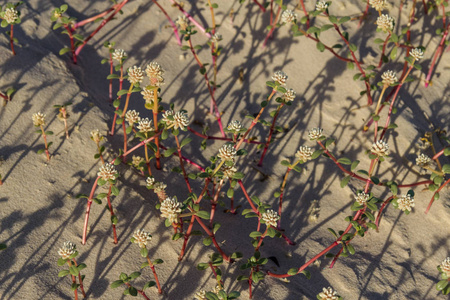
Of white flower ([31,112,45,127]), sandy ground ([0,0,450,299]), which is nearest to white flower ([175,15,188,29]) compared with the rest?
sandy ground ([0,0,450,299])

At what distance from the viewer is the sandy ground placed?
3645 mm

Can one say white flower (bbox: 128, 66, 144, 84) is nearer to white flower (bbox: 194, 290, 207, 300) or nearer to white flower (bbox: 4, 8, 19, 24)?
white flower (bbox: 4, 8, 19, 24)

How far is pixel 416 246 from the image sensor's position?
420cm

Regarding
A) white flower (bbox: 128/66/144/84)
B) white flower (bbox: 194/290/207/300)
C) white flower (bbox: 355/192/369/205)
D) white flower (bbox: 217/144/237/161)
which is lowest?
white flower (bbox: 194/290/207/300)

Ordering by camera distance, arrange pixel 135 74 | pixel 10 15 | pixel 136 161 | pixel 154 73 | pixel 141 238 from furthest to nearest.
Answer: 1. pixel 10 15
2. pixel 136 161
3. pixel 135 74
4. pixel 154 73
5. pixel 141 238

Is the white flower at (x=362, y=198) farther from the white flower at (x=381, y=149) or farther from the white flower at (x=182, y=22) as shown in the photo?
the white flower at (x=182, y=22)

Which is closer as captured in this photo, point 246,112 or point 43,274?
point 43,274

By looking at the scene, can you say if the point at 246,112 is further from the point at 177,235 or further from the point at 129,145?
the point at 177,235

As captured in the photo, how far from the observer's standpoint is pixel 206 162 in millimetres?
4637

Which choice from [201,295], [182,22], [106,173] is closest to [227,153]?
[106,173]

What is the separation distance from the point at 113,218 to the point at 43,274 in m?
0.61

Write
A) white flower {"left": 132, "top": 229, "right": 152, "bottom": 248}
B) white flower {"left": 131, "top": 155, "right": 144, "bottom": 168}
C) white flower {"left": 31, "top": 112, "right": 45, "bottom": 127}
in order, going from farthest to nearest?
white flower {"left": 131, "top": 155, "right": 144, "bottom": 168} → white flower {"left": 31, "top": 112, "right": 45, "bottom": 127} → white flower {"left": 132, "top": 229, "right": 152, "bottom": 248}

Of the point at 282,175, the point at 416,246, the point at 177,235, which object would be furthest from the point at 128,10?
the point at 416,246

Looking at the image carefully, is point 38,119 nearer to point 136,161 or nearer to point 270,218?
point 136,161
